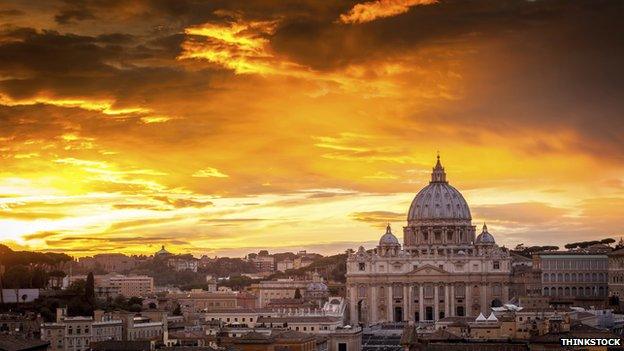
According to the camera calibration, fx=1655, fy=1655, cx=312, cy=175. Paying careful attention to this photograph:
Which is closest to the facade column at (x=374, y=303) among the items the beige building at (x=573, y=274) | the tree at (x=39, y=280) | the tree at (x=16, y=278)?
the beige building at (x=573, y=274)

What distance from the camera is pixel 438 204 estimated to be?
131000 millimetres

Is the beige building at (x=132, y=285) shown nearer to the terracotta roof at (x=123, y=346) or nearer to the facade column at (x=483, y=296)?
the facade column at (x=483, y=296)

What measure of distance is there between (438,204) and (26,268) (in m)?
37.6

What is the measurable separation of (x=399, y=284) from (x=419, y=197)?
546 inches

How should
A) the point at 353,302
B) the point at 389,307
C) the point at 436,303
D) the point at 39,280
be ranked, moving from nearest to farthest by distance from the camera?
the point at 39,280 < the point at 436,303 < the point at 389,307 < the point at 353,302

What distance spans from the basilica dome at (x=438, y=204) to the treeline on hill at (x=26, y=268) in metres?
28.9

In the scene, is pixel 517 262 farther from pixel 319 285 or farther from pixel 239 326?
pixel 239 326

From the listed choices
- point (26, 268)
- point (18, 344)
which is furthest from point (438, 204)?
point (18, 344)

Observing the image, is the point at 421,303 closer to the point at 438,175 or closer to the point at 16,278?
the point at 438,175

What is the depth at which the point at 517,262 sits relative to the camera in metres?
132

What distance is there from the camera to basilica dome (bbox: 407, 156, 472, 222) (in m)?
131

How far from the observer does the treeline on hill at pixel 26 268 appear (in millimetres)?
98562

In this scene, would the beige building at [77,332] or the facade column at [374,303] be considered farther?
the facade column at [374,303]

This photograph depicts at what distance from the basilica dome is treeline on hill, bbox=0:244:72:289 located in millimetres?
28879
